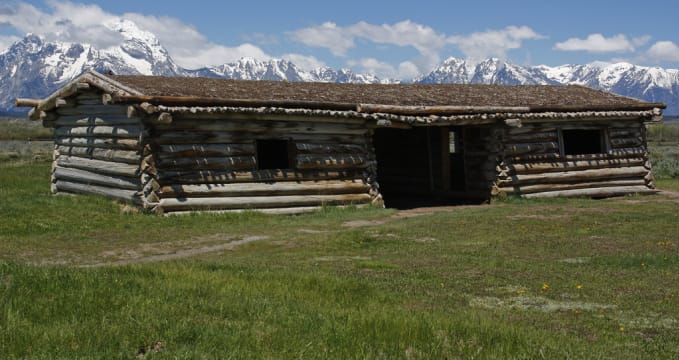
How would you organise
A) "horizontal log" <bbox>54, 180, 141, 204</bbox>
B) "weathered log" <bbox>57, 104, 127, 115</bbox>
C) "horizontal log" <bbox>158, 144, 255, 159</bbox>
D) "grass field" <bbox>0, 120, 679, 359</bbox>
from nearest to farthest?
"grass field" <bbox>0, 120, 679, 359</bbox>
"horizontal log" <bbox>158, 144, 255, 159</bbox>
"horizontal log" <bbox>54, 180, 141, 204</bbox>
"weathered log" <bbox>57, 104, 127, 115</bbox>

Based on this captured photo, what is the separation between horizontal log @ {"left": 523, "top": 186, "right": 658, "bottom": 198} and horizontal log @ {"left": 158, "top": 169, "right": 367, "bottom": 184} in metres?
6.49

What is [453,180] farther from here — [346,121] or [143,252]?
[143,252]

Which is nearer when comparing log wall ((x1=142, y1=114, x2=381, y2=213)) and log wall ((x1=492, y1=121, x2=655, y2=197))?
log wall ((x1=142, y1=114, x2=381, y2=213))

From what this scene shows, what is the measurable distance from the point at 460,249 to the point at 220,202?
7773 mm

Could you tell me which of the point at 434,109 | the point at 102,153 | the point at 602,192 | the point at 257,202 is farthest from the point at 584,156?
the point at 102,153

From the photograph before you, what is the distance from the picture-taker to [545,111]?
23.8 m

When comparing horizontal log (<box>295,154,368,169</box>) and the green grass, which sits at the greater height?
horizontal log (<box>295,154,368,169</box>)

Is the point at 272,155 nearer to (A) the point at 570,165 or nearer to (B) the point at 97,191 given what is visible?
(B) the point at 97,191

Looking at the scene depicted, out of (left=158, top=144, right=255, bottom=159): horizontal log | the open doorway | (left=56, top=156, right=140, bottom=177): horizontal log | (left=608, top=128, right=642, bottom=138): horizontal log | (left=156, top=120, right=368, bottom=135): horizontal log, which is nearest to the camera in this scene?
(left=158, top=144, right=255, bottom=159): horizontal log

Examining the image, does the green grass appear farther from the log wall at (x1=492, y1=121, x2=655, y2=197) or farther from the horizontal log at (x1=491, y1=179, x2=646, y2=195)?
the log wall at (x1=492, y1=121, x2=655, y2=197)

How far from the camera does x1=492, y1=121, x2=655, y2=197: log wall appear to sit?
23.8 meters

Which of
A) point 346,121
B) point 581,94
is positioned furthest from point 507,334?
point 581,94

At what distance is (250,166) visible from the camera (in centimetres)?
1995

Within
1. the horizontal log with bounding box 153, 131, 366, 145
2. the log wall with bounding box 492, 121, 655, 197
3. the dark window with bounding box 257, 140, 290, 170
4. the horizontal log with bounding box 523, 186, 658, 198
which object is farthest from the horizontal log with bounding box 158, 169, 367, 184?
the horizontal log with bounding box 523, 186, 658, 198
